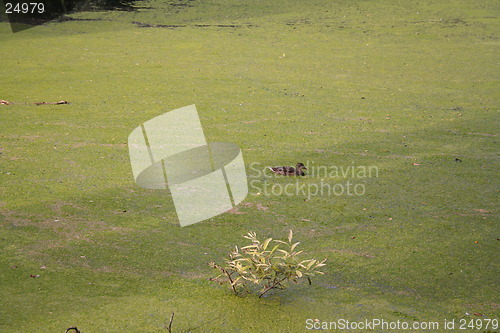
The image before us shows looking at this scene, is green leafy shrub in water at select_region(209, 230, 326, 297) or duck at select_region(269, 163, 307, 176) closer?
green leafy shrub in water at select_region(209, 230, 326, 297)

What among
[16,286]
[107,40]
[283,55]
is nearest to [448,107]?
[283,55]

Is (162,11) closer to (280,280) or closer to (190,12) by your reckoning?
(190,12)

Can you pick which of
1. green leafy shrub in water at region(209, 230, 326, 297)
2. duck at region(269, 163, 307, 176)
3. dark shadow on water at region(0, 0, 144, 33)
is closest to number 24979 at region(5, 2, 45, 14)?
dark shadow on water at region(0, 0, 144, 33)

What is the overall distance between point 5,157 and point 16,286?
2004 mm

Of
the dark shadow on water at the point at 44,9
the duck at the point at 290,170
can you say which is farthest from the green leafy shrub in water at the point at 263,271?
the dark shadow on water at the point at 44,9

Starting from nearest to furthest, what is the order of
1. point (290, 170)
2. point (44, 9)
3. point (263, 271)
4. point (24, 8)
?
1. point (263, 271)
2. point (290, 170)
3. point (24, 8)
4. point (44, 9)

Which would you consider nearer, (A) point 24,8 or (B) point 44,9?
(A) point 24,8

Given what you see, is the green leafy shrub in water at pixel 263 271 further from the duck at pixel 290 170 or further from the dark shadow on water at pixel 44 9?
the dark shadow on water at pixel 44 9

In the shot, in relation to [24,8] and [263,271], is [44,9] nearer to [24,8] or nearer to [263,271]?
[24,8]

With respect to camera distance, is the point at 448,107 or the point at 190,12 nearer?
the point at 448,107

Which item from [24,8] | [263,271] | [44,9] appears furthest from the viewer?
[44,9]

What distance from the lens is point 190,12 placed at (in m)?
11.1

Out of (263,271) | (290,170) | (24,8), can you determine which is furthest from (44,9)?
(263,271)

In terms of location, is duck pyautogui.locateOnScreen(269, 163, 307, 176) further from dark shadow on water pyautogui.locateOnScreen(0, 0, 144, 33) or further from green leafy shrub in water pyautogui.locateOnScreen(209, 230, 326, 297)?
dark shadow on water pyautogui.locateOnScreen(0, 0, 144, 33)
